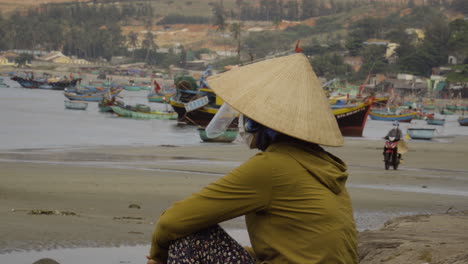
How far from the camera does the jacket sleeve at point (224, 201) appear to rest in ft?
8.34

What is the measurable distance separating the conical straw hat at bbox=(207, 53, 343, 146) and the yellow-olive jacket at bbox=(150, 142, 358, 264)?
8 centimetres

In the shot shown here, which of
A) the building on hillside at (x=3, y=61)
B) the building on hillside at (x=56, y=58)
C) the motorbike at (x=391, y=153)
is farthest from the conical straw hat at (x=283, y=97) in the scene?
the building on hillside at (x=56, y=58)

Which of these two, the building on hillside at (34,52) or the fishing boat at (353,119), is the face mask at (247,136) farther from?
the building on hillside at (34,52)

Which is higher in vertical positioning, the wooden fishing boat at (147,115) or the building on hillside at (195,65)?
the wooden fishing boat at (147,115)

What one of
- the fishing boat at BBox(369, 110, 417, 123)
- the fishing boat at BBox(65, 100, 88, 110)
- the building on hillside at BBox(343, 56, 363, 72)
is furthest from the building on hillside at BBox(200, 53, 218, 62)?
the fishing boat at BBox(65, 100, 88, 110)

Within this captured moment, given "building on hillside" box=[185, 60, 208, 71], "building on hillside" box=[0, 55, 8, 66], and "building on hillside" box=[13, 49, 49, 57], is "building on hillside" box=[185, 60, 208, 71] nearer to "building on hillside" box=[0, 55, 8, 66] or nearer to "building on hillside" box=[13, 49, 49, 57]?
"building on hillside" box=[13, 49, 49, 57]

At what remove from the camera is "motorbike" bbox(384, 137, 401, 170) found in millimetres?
16609

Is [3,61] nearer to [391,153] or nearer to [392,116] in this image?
[392,116]

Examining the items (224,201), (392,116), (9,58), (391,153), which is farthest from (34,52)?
(224,201)

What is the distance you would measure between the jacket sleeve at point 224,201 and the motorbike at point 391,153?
564 inches

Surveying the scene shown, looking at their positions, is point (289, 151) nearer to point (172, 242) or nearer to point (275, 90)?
point (275, 90)

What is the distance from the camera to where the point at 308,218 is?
2604 mm

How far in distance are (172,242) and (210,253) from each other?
5.3 inches

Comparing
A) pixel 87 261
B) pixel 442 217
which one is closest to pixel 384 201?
pixel 442 217
